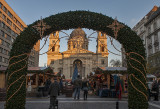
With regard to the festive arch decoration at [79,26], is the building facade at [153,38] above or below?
above

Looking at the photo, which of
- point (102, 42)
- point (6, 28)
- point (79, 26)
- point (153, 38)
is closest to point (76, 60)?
point (102, 42)

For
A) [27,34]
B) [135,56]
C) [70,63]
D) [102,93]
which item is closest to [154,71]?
[102,93]

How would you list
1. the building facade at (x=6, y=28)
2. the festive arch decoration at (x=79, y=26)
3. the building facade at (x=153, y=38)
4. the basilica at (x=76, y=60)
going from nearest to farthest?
1. the festive arch decoration at (x=79, y=26)
2. the building facade at (x=153, y=38)
3. the building facade at (x=6, y=28)
4. the basilica at (x=76, y=60)

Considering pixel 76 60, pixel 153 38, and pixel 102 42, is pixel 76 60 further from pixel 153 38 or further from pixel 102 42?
pixel 153 38

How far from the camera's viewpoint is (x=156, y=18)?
36438mm

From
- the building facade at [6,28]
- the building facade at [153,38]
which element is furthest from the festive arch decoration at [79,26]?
the building facade at [6,28]

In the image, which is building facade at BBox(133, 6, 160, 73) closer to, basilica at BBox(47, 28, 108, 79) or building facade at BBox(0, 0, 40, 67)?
basilica at BBox(47, 28, 108, 79)

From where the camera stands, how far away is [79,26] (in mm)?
8484

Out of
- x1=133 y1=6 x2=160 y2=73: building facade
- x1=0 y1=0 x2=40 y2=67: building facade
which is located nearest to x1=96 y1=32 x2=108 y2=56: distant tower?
x1=133 y1=6 x2=160 y2=73: building facade

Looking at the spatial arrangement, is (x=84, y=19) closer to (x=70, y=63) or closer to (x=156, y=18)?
(x=156, y=18)

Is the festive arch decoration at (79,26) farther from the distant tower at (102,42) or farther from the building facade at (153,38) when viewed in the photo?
the building facade at (153,38)

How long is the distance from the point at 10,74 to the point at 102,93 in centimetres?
986

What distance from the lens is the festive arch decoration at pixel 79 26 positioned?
7574 millimetres

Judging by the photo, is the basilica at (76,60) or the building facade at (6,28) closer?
the building facade at (6,28)
